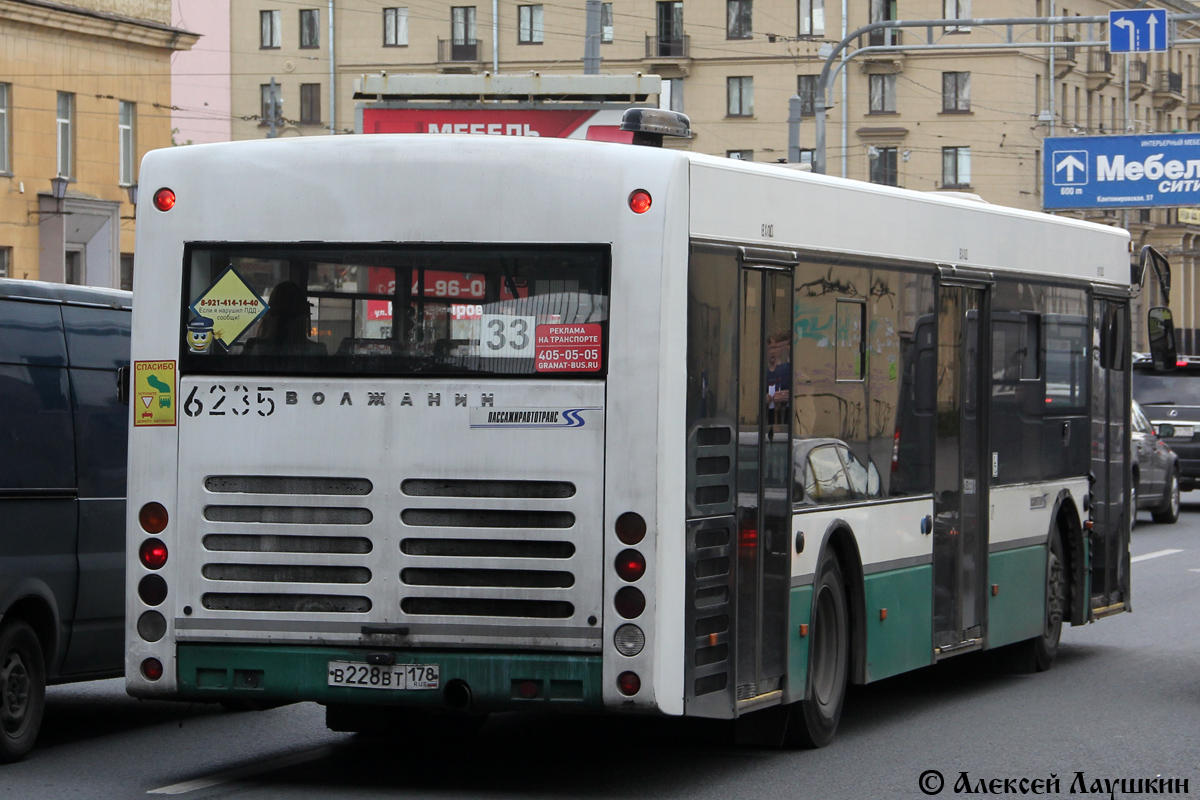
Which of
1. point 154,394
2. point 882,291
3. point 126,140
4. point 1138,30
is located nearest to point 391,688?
point 154,394

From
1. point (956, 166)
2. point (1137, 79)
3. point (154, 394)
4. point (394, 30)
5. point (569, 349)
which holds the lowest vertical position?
point (154, 394)

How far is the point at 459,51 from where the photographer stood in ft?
280

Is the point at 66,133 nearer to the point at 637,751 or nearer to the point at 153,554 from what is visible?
the point at 637,751

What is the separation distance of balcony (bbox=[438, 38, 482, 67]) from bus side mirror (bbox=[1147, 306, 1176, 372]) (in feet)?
238

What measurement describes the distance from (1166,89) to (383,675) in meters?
88.9

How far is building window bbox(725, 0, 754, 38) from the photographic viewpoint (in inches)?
3314

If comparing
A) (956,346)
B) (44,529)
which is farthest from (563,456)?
(956,346)

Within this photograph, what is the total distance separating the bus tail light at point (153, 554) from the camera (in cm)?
871

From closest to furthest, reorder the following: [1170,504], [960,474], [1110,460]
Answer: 1. [960,474]
2. [1110,460]
3. [1170,504]

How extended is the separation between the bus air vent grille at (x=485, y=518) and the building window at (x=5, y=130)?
3399 centimetres

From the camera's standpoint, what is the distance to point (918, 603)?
36.5ft

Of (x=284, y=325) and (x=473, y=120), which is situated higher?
(x=473, y=120)

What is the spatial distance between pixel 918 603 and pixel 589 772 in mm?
2577

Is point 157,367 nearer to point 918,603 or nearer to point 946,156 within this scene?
point 918,603
